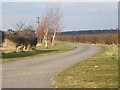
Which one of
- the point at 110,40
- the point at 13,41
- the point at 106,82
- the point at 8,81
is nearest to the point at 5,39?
the point at 13,41

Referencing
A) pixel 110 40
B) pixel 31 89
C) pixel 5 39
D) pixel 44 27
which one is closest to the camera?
pixel 31 89

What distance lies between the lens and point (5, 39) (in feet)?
90.8

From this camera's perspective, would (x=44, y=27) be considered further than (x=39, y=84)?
Yes

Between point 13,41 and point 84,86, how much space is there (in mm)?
21539

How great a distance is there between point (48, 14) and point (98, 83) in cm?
4076

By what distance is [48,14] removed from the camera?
161 feet

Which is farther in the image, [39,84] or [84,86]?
[39,84]

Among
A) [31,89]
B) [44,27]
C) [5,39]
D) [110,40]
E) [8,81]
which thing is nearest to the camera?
[31,89]

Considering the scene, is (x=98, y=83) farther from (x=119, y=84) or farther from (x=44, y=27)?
(x=44, y=27)

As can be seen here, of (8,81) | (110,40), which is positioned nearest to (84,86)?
(8,81)

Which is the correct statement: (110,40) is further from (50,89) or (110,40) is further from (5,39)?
(50,89)

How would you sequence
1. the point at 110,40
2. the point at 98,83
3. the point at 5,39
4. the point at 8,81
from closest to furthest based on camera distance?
1. the point at 98,83
2. the point at 8,81
3. the point at 5,39
4. the point at 110,40

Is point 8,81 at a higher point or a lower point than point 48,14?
lower

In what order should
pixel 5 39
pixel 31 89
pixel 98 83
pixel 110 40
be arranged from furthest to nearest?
pixel 110 40 → pixel 5 39 → pixel 98 83 → pixel 31 89
